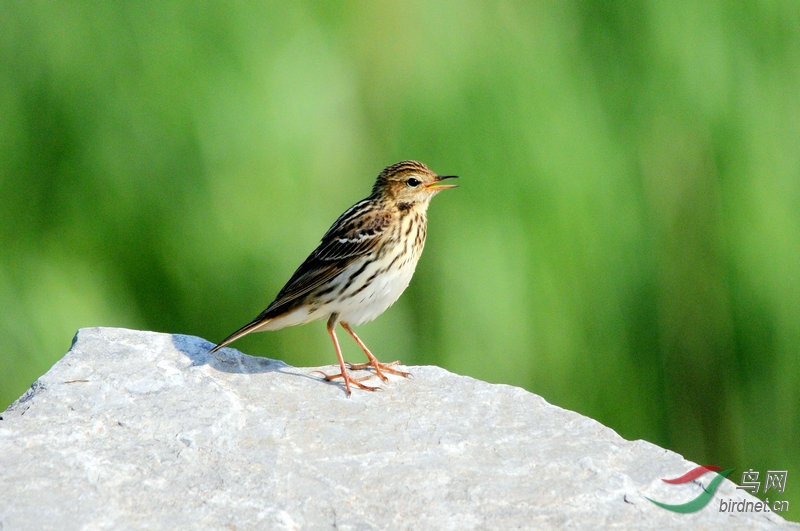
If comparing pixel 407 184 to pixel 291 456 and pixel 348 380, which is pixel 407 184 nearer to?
pixel 348 380

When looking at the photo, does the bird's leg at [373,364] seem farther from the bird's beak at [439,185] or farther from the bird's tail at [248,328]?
the bird's beak at [439,185]

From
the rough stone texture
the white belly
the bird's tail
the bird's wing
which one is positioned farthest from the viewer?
the white belly

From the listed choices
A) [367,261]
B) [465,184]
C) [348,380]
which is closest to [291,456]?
[348,380]

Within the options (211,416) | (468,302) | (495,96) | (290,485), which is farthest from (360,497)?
(495,96)

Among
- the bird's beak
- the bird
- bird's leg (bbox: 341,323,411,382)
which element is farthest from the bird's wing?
bird's leg (bbox: 341,323,411,382)

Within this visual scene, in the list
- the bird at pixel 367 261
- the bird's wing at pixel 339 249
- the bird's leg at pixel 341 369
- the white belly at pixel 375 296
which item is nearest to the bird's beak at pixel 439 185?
the bird at pixel 367 261

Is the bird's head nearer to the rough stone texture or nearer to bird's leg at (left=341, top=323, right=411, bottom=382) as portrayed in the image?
bird's leg at (left=341, top=323, right=411, bottom=382)
